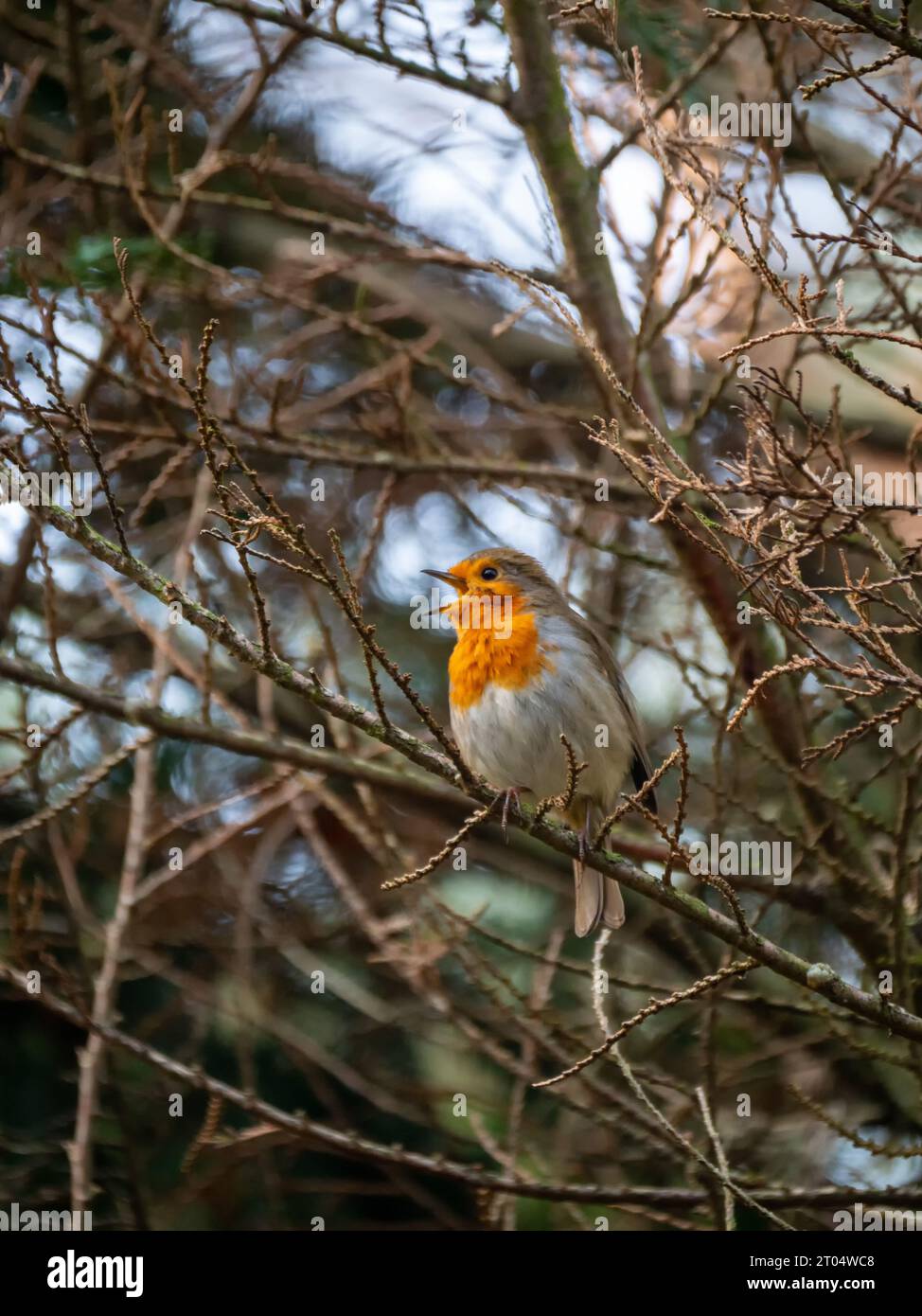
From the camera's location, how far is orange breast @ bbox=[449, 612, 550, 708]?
185 inches

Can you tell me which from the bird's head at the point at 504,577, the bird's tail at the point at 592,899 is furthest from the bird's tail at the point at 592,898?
the bird's head at the point at 504,577

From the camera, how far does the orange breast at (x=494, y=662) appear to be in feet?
15.4

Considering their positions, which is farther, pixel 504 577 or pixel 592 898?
pixel 504 577

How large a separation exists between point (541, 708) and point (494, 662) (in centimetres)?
23

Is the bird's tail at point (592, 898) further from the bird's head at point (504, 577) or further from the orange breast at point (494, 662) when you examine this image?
the bird's head at point (504, 577)

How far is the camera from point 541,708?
4.65 m

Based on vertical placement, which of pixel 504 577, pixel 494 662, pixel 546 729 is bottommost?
pixel 546 729

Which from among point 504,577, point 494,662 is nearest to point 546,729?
point 494,662

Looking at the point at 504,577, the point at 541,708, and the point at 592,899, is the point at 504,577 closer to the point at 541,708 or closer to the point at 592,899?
the point at 541,708

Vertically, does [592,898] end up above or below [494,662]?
below

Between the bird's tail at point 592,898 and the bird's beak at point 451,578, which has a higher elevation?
the bird's beak at point 451,578

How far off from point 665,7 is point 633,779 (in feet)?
10.4

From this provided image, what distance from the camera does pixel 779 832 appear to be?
13.2 feet
